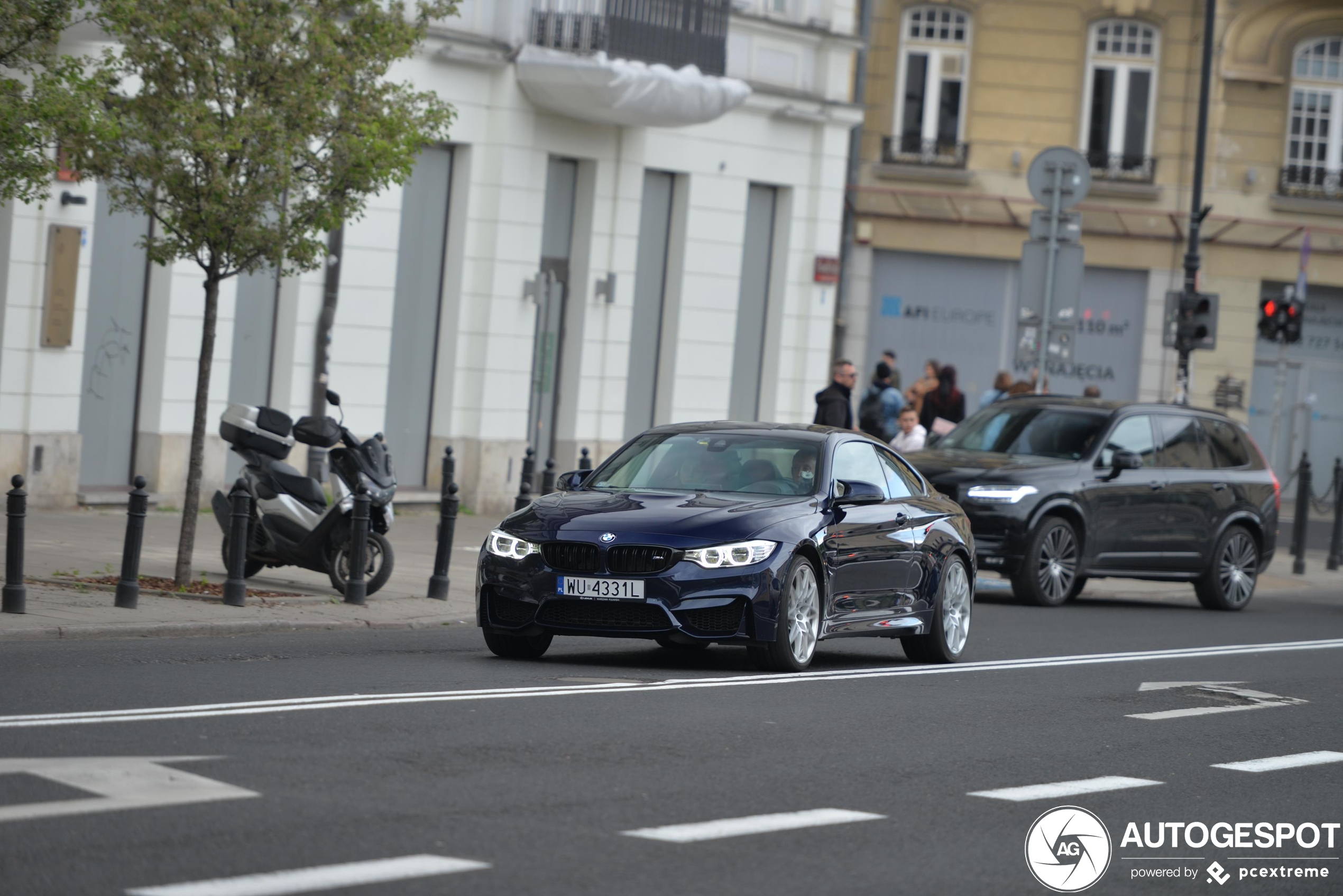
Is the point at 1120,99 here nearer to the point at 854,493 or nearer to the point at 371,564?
the point at 371,564

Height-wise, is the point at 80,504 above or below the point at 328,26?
below

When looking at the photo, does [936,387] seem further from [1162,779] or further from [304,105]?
[1162,779]

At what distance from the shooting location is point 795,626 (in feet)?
38.4

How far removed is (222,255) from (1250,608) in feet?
37.3

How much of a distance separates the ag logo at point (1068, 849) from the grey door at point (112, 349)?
14133 mm

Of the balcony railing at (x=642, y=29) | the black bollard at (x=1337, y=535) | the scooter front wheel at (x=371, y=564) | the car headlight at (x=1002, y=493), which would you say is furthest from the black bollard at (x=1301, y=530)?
the scooter front wheel at (x=371, y=564)

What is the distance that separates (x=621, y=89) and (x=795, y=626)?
44.9ft

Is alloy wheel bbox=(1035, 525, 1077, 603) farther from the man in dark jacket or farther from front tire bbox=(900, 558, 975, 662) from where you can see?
front tire bbox=(900, 558, 975, 662)

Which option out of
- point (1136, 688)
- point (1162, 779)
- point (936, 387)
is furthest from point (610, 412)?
point (1162, 779)

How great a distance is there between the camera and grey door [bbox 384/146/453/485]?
23.8 m

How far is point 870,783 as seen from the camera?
27.1ft

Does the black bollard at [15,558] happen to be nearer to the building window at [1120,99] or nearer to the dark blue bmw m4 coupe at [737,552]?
the dark blue bmw m4 coupe at [737,552]

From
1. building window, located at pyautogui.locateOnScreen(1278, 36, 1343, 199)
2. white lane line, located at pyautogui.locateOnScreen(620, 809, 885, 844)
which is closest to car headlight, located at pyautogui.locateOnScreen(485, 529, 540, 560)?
white lane line, located at pyautogui.locateOnScreen(620, 809, 885, 844)

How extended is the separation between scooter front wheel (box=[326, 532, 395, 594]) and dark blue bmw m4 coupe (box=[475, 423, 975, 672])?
2638 mm
